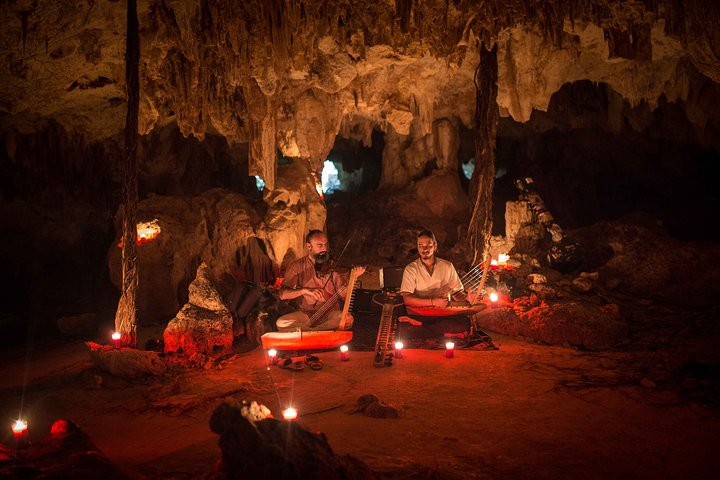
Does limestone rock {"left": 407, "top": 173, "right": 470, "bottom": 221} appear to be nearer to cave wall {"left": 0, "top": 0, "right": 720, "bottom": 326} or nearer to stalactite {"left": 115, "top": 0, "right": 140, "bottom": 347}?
cave wall {"left": 0, "top": 0, "right": 720, "bottom": 326}

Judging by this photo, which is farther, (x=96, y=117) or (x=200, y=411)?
(x=96, y=117)

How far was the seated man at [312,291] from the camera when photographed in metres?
5.78

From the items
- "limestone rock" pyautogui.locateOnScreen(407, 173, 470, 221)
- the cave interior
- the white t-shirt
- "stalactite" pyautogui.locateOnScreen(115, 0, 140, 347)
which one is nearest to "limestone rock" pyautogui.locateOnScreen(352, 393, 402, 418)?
the cave interior

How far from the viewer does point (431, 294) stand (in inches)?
231

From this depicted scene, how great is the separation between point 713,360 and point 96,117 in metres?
11.2

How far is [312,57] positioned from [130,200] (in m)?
3.27

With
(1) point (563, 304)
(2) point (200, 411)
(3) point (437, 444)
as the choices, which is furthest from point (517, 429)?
(1) point (563, 304)

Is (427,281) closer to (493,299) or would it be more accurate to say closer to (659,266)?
(493,299)

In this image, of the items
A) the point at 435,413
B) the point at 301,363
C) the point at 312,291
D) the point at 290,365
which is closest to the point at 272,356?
the point at 290,365

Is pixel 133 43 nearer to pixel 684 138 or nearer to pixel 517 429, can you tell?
pixel 517 429

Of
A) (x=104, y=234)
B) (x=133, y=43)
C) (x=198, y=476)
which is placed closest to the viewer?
(x=198, y=476)

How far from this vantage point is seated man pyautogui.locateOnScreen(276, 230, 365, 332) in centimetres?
578

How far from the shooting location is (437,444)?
3.27 m

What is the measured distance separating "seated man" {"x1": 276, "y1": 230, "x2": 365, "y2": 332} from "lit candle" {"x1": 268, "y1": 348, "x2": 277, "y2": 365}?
38 centimetres
